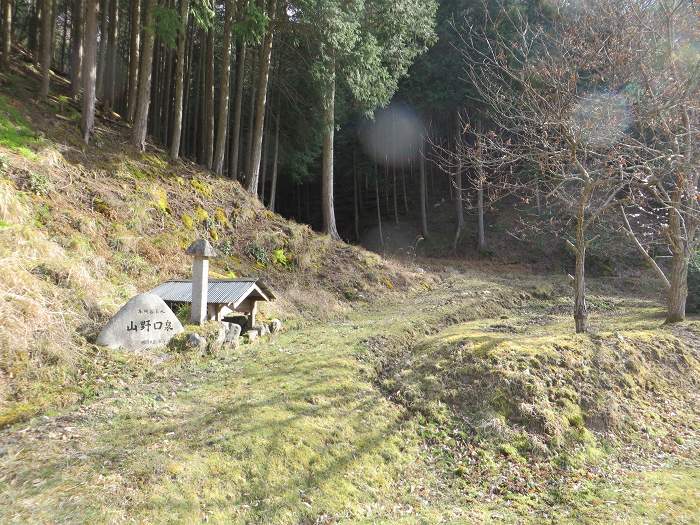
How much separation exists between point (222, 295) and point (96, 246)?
9.02 ft

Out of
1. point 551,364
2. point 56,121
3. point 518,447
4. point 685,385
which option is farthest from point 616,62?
point 56,121

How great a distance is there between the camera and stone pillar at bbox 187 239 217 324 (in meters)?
7.43

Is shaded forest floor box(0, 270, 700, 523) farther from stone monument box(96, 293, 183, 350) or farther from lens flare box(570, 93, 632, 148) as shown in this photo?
lens flare box(570, 93, 632, 148)

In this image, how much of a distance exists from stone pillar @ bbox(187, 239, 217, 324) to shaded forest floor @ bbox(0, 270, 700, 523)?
0.94 metres

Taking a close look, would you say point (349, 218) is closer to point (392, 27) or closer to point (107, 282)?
point (392, 27)

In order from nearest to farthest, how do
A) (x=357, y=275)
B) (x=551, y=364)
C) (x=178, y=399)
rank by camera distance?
(x=178, y=399) → (x=551, y=364) → (x=357, y=275)

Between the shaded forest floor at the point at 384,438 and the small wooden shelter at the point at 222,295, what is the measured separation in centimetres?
91

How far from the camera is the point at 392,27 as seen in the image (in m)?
16.2

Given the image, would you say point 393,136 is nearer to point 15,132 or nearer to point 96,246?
point 15,132

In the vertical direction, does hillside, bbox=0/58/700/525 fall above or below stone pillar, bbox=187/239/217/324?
below

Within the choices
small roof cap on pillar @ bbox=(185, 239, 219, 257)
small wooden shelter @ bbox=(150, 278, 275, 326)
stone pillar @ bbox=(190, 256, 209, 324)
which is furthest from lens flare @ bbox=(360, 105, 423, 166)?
stone pillar @ bbox=(190, 256, 209, 324)

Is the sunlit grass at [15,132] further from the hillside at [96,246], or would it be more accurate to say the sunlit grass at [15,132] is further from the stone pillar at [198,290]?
the stone pillar at [198,290]

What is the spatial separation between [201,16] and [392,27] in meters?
7.19

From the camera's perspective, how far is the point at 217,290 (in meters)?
8.19
